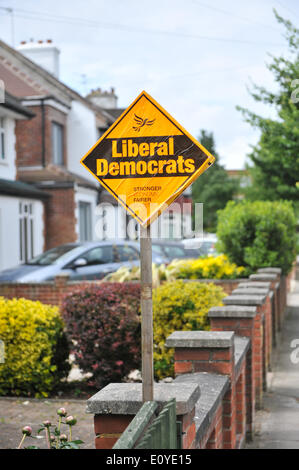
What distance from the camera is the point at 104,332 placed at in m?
7.12

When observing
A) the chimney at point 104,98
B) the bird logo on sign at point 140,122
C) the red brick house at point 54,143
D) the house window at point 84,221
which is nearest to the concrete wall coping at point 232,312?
the bird logo on sign at point 140,122

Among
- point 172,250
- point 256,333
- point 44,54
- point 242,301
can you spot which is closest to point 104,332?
point 242,301

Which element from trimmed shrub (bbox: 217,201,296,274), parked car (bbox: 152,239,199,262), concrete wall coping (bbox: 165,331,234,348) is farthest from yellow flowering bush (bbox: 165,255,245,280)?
concrete wall coping (bbox: 165,331,234,348)

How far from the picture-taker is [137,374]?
771 centimetres

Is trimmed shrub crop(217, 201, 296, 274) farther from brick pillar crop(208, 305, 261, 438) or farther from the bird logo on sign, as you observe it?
the bird logo on sign

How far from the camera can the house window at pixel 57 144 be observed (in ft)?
79.4

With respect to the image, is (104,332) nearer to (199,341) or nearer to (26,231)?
(199,341)

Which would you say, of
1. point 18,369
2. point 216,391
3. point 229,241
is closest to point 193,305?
point 18,369

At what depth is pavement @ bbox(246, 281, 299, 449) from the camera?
5.97 metres

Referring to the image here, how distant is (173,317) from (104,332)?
0.85m

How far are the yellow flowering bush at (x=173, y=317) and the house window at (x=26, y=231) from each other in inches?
523

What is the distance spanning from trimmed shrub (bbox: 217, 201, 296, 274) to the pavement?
1734mm

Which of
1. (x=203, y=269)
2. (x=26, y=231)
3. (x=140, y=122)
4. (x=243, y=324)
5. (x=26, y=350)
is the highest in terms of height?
(x=140, y=122)

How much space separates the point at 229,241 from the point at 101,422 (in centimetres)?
979
